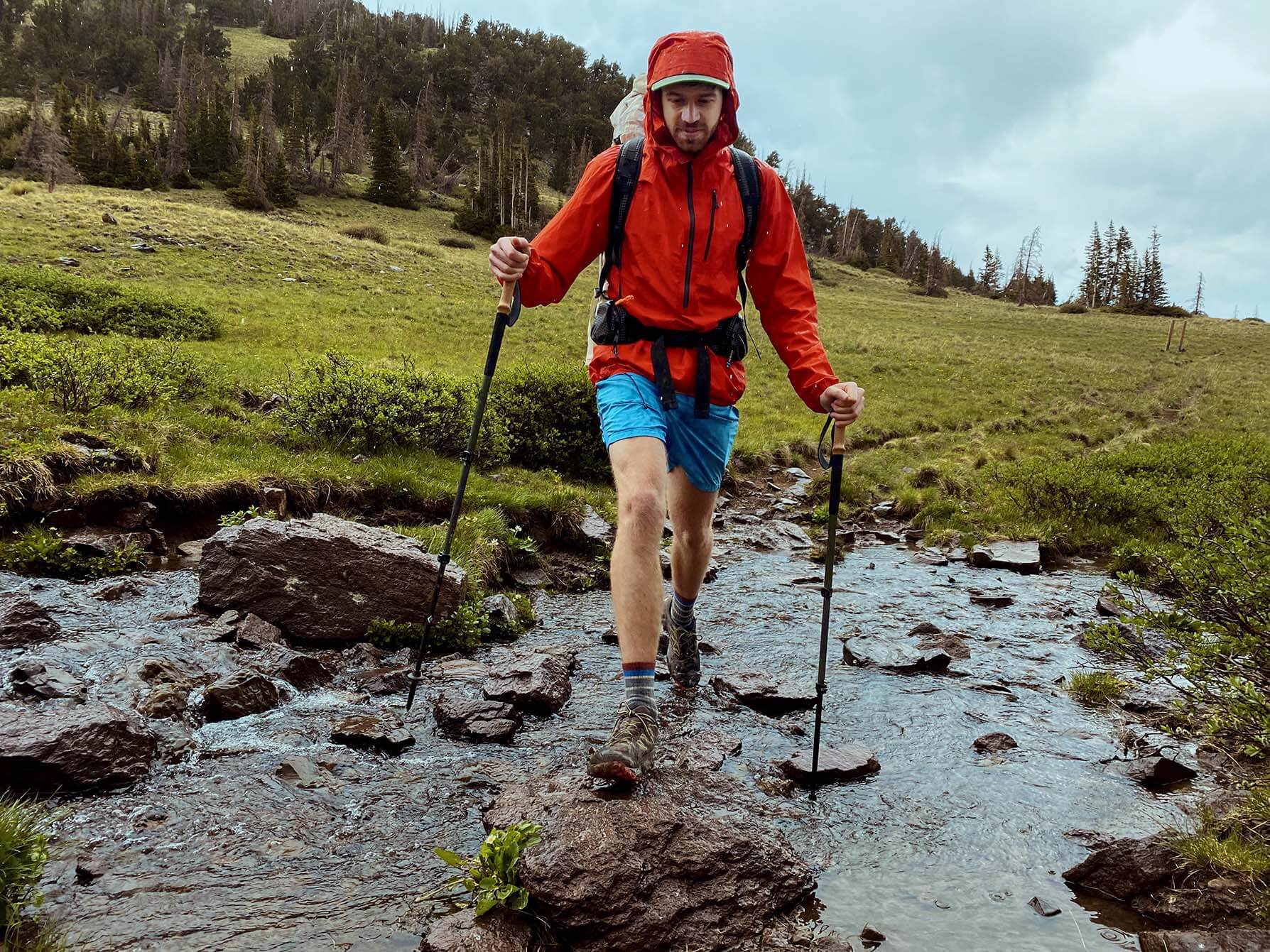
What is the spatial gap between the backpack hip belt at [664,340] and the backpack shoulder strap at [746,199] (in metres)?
0.37

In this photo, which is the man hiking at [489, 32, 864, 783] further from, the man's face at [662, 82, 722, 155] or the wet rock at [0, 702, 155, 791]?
the wet rock at [0, 702, 155, 791]

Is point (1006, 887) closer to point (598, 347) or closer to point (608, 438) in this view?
point (608, 438)

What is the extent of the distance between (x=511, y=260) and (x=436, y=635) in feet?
11.5

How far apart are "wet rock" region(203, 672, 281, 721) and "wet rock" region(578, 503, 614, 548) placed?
522 cm

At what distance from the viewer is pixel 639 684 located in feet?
14.3

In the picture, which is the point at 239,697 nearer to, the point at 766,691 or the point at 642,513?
the point at 642,513

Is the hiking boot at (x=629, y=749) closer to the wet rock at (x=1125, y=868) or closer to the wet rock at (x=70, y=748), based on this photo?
the wet rock at (x=1125, y=868)

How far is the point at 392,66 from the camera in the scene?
152000 mm

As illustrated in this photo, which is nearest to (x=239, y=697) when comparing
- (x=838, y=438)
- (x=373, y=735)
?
(x=373, y=735)

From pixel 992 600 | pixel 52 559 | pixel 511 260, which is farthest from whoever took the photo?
pixel 992 600

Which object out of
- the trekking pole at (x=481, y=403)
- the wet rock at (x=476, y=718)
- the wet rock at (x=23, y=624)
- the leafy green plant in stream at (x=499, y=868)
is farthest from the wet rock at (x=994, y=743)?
the wet rock at (x=23, y=624)

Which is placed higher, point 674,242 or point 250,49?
point 250,49

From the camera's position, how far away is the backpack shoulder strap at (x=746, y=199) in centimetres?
509

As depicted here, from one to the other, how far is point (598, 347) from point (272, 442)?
26.3ft
